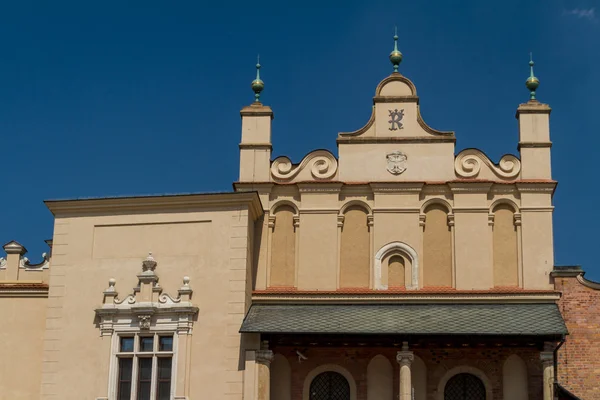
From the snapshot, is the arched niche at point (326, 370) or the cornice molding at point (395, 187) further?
the cornice molding at point (395, 187)

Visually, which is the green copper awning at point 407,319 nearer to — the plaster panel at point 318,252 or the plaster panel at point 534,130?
the plaster panel at point 318,252

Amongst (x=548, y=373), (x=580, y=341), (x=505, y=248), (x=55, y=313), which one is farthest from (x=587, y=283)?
(x=55, y=313)

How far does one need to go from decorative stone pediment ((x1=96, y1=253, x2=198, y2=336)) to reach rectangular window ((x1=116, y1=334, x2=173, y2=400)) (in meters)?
0.41

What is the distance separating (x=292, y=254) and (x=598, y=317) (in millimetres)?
8607

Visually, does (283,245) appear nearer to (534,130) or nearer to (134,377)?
(134,377)

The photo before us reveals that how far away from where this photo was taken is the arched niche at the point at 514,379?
3081 centimetres

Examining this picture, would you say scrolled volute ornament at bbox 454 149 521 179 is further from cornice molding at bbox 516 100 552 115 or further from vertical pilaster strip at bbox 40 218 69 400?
vertical pilaster strip at bbox 40 218 69 400

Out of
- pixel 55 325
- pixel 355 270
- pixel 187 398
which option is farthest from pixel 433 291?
pixel 55 325

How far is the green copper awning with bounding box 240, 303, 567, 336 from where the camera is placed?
2978 centimetres

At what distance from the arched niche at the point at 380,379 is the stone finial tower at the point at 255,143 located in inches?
246

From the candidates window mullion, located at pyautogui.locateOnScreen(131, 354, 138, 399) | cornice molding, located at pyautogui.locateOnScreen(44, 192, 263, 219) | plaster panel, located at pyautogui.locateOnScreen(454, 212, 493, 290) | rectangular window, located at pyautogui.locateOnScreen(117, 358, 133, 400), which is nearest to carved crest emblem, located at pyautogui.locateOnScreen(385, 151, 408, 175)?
plaster panel, located at pyautogui.locateOnScreen(454, 212, 493, 290)

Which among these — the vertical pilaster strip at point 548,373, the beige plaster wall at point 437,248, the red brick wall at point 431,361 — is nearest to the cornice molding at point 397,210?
the beige plaster wall at point 437,248

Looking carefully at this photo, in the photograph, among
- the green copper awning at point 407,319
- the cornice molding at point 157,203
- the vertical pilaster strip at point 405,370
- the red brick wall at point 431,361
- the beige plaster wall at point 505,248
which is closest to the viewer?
the green copper awning at point 407,319

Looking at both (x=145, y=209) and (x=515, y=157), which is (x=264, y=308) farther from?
(x=515, y=157)
